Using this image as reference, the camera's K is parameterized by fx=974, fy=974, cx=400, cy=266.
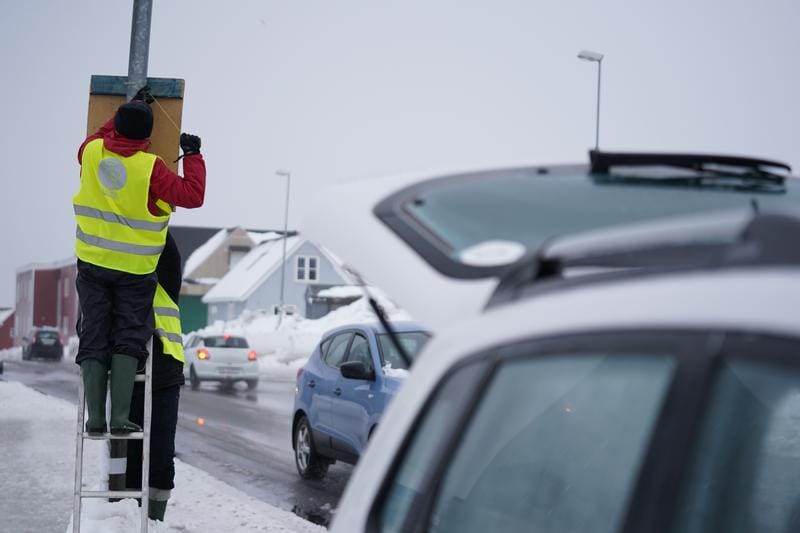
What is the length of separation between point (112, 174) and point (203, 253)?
65.7 meters

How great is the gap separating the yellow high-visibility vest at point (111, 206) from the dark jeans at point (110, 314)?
2.6 inches

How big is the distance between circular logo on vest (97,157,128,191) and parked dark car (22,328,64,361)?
55199mm

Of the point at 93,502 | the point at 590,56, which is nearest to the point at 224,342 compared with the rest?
the point at 590,56

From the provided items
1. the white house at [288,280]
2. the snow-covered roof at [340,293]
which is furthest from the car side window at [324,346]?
the white house at [288,280]

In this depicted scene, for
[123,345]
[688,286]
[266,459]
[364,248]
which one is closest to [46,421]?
[266,459]

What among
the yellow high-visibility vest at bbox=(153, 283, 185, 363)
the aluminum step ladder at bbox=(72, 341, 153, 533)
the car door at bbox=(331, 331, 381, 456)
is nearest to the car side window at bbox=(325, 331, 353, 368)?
the car door at bbox=(331, 331, 381, 456)

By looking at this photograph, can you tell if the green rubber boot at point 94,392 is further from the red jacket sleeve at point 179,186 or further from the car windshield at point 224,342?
the car windshield at point 224,342

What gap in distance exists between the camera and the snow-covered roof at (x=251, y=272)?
5881 centimetres

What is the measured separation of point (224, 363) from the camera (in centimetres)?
2512

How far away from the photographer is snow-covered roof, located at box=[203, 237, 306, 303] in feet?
193

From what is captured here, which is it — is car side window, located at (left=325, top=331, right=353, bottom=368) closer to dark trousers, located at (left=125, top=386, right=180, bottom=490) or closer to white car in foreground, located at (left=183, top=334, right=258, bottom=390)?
dark trousers, located at (left=125, top=386, right=180, bottom=490)

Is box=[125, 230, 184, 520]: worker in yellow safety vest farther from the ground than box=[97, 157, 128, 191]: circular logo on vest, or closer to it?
closer to it

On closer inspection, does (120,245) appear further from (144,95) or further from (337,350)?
(337,350)

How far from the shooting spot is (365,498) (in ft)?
5.92
